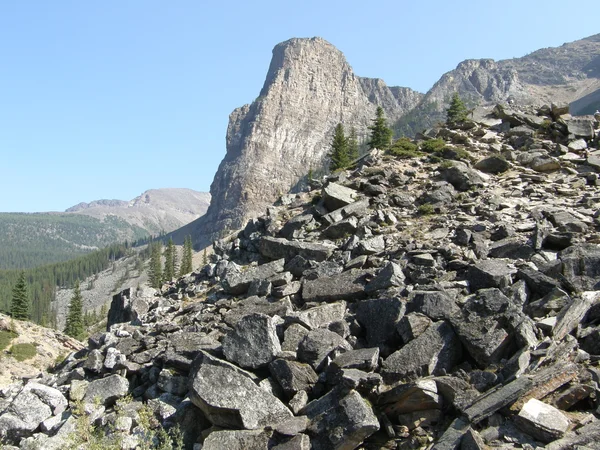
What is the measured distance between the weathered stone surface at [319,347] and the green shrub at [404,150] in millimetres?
20138

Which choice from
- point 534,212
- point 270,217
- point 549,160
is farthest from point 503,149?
point 270,217

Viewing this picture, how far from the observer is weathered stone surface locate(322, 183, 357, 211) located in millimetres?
24212

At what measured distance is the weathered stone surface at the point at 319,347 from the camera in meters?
12.3

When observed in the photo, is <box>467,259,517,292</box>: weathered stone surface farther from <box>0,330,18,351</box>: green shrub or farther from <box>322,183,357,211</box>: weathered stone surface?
<box>0,330,18,351</box>: green shrub

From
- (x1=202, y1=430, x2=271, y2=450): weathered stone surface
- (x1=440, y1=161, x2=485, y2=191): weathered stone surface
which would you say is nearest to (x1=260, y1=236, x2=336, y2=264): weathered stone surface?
(x1=440, y1=161, x2=485, y2=191): weathered stone surface

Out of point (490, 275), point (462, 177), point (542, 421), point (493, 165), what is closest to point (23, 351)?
point (462, 177)

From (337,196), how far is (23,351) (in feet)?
119

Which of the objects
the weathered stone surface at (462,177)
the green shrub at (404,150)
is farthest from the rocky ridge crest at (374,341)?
the green shrub at (404,150)

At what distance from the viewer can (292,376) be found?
11.7m

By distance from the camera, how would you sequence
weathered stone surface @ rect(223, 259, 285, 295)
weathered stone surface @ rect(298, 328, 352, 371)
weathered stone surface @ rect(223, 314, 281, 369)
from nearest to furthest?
1. weathered stone surface @ rect(298, 328, 352, 371)
2. weathered stone surface @ rect(223, 314, 281, 369)
3. weathered stone surface @ rect(223, 259, 285, 295)

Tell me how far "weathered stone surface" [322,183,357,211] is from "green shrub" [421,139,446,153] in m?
8.66

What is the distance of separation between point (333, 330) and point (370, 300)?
4.88ft

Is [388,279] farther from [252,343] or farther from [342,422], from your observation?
[342,422]

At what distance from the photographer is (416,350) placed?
11.7m
